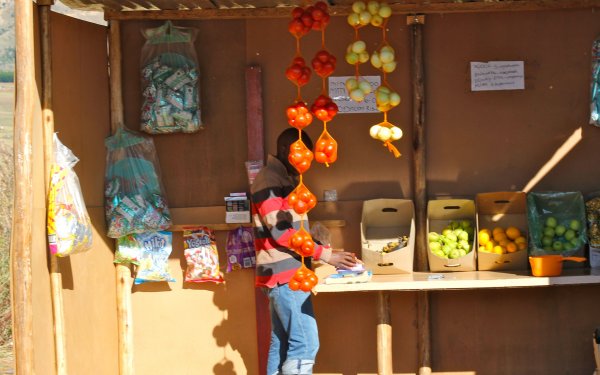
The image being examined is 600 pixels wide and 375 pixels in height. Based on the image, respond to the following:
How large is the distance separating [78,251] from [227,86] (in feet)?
5.59

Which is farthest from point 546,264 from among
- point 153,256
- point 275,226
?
point 153,256

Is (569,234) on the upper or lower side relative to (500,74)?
lower

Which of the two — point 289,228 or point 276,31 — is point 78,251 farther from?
point 276,31

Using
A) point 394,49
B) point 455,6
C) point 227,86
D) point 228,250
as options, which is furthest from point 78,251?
point 455,6

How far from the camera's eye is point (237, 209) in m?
6.37

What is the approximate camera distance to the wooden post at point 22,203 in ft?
16.0

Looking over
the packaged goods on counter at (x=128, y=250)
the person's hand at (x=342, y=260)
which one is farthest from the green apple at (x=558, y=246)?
the packaged goods on counter at (x=128, y=250)

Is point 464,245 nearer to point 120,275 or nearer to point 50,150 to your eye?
point 120,275

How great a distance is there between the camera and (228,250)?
21.0 feet

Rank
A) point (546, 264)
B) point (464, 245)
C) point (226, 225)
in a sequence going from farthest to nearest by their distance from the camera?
point (226, 225) → point (464, 245) → point (546, 264)

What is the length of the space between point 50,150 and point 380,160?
2.32 metres

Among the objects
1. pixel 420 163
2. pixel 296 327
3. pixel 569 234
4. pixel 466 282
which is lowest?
pixel 296 327

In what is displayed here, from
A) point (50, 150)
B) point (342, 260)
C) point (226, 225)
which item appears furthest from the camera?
point (226, 225)

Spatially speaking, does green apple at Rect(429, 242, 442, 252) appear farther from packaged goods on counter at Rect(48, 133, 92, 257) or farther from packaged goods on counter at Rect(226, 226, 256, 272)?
packaged goods on counter at Rect(48, 133, 92, 257)
